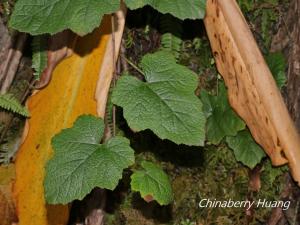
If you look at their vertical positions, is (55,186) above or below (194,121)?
below

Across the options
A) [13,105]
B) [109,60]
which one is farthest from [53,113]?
[109,60]

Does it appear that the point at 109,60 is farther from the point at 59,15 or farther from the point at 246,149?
the point at 246,149

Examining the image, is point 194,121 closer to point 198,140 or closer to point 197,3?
point 198,140

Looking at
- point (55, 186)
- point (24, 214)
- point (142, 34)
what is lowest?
point (24, 214)

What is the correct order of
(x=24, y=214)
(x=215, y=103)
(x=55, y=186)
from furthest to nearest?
(x=215, y=103), (x=24, y=214), (x=55, y=186)

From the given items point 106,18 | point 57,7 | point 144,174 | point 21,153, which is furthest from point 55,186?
point 106,18

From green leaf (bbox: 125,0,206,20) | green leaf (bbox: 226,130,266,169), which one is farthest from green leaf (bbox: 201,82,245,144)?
green leaf (bbox: 125,0,206,20)

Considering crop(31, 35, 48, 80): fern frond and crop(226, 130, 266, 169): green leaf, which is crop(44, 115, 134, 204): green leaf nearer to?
crop(31, 35, 48, 80): fern frond
